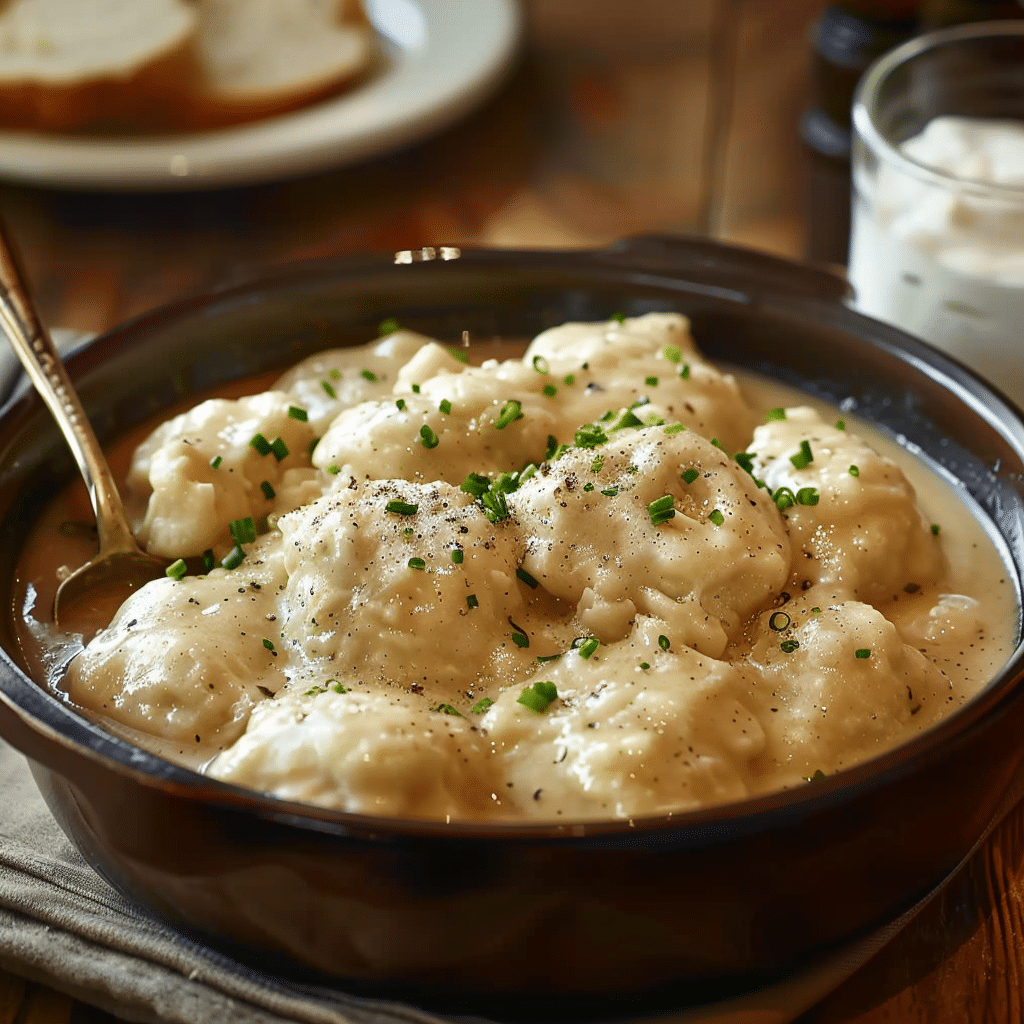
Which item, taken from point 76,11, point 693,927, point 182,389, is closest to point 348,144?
point 76,11

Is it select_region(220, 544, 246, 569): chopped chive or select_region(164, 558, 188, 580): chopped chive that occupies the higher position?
select_region(164, 558, 188, 580): chopped chive

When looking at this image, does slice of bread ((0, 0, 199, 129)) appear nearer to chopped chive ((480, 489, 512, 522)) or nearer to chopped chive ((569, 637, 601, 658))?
chopped chive ((480, 489, 512, 522))

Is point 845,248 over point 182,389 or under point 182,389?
under

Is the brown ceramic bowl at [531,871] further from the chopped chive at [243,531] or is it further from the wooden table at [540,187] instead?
the wooden table at [540,187]

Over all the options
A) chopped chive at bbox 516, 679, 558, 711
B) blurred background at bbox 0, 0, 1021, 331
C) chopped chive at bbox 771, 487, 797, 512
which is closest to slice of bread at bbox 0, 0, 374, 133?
blurred background at bbox 0, 0, 1021, 331

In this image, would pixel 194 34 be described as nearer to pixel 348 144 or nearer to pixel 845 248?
pixel 348 144

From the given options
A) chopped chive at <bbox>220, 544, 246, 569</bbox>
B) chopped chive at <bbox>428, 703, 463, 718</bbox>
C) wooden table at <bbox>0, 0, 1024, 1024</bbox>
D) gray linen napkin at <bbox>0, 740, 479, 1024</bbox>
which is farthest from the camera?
wooden table at <bbox>0, 0, 1024, 1024</bbox>

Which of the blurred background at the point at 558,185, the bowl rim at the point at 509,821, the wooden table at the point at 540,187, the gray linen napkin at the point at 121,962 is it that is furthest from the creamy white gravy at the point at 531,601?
the blurred background at the point at 558,185

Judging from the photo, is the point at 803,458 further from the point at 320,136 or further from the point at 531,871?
the point at 320,136
